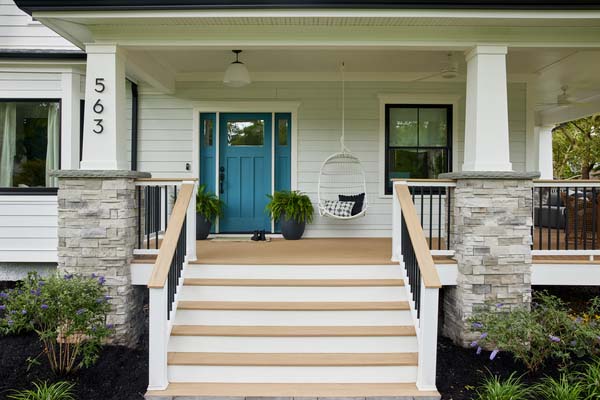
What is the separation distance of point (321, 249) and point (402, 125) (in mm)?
2461

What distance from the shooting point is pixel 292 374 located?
11.3ft

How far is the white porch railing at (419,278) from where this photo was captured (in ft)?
10.9

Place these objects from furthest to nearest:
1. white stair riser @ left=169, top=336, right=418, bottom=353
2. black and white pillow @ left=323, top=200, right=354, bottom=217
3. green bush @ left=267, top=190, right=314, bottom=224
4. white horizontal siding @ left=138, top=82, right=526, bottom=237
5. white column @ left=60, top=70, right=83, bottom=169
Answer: white horizontal siding @ left=138, top=82, right=526, bottom=237 → green bush @ left=267, top=190, right=314, bottom=224 → black and white pillow @ left=323, top=200, right=354, bottom=217 → white column @ left=60, top=70, right=83, bottom=169 → white stair riser @ left=169, top=336, right=418, bottom=353

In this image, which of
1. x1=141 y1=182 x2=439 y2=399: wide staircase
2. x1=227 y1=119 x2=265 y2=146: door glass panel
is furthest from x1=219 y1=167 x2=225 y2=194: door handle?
x1=141 y1=182 x2=439 y2=399: wide staircase

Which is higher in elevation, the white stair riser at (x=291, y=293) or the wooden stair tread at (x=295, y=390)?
the white stair riser at (x=291, y=293)

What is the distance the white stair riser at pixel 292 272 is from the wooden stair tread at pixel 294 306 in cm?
35

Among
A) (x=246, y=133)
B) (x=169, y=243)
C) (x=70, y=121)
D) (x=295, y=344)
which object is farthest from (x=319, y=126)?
(x=295, y=344)

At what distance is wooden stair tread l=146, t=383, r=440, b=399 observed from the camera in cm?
322

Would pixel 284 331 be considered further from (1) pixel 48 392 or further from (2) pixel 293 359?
(1) pixel 48 392

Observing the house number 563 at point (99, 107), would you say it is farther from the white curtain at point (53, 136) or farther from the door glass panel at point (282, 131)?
the door glass panel at point (282, 131)

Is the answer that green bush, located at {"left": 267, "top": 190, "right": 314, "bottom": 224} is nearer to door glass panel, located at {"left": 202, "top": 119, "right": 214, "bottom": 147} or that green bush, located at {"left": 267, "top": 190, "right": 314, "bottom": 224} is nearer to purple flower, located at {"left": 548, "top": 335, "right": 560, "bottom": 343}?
door glass panel, located at {"left": 202, "top": 119, "right": 214, "bottom": 147}

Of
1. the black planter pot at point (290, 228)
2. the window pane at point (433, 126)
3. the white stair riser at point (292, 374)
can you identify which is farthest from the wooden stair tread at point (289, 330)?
the window pane at point (433, 126)

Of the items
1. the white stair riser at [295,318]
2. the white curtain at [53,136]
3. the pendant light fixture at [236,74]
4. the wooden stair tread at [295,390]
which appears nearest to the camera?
the wooden stair tread at [295,390]

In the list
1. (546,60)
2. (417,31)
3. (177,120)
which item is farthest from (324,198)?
(546,60)
